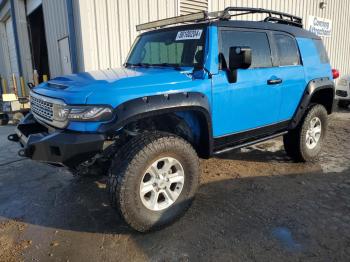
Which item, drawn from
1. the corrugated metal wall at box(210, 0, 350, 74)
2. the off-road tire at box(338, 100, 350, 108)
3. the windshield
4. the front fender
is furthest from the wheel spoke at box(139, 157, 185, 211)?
the corrugated metal wall at box(210, 0, 350, 74)

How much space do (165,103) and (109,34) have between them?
4.38 meters

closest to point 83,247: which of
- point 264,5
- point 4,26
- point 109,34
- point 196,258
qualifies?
point 196,258

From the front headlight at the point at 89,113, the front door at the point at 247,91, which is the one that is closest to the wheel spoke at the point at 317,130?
the front door at the point at 247,91

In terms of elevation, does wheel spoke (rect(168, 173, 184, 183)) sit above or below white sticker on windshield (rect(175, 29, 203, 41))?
below

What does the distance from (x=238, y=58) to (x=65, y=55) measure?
549cm

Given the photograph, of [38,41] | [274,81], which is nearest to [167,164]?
[274,81]

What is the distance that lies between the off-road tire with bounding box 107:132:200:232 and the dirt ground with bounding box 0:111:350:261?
163 millimetres

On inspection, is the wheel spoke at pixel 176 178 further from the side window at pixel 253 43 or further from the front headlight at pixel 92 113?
the side window at pixel 253 43

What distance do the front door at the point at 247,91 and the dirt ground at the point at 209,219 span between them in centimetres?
83

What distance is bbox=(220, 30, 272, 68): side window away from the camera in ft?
11.8

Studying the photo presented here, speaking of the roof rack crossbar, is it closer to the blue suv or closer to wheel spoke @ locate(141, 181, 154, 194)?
the blue suv

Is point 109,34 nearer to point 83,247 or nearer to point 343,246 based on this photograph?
point 83,247

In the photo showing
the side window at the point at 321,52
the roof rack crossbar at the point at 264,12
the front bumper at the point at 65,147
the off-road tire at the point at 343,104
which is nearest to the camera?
the front bumper at the point at 65,147

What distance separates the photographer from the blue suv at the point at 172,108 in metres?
2.80
